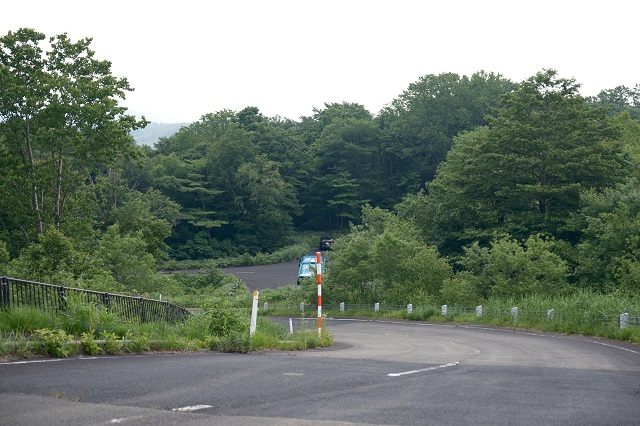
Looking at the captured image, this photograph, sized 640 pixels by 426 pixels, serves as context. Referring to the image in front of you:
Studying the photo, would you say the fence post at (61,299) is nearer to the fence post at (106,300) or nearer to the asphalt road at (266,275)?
the fence post at (106,300)

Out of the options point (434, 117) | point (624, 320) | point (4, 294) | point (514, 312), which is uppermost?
point (434, 117)

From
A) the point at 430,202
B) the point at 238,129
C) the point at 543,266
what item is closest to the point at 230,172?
the point at 238,129

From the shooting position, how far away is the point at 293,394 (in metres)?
7.16

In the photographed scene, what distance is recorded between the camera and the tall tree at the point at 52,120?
1564 inches

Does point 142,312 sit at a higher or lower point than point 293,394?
higher

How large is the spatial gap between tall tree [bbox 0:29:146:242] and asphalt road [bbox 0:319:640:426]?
107 ft

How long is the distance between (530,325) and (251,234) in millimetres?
76771

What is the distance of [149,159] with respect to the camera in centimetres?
10462

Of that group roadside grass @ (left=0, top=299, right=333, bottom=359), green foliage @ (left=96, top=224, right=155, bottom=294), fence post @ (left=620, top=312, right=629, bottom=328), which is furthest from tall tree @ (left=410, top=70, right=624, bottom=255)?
roadside grass @ (left=0, top=299, right=333, bottom=359)

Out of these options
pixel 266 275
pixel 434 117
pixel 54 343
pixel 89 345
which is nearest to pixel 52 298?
pixel 89 345

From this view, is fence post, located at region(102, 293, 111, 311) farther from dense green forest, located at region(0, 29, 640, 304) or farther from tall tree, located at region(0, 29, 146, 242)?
tall tree, located at region(0, 29, 146, 242)

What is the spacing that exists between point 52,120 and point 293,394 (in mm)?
37172

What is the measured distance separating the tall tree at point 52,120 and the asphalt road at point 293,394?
3267 centimetres

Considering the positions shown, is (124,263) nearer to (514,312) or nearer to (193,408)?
(514,312)
